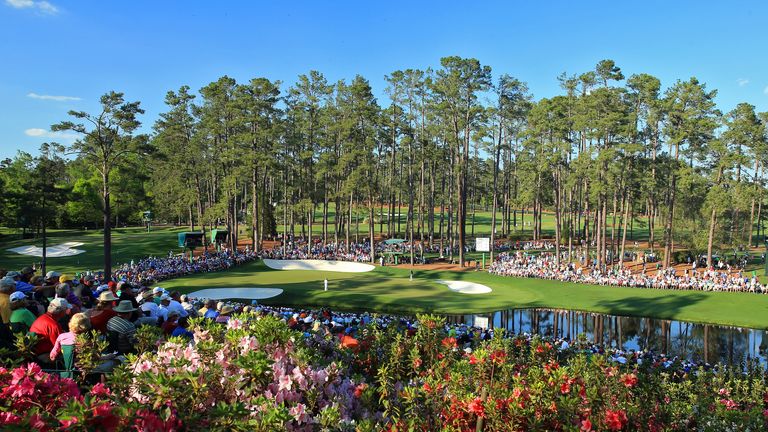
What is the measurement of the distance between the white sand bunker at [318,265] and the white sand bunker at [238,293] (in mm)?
11319

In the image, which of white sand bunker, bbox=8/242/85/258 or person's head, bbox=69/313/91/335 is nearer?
person's head, bbox=69/313/91/335

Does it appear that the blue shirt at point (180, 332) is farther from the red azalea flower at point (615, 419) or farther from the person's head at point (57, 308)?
the red azalea flower at point (615, 419)

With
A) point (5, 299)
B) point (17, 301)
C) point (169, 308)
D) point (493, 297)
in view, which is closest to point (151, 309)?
point (169, 308)

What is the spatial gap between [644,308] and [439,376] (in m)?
23.8

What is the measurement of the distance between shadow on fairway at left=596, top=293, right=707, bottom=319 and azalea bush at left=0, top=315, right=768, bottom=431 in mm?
20007

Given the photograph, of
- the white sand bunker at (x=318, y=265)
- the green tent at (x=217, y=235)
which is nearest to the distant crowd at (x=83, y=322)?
the white sand bunker at (x=318, y=265)

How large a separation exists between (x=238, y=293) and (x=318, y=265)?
13699 millimetres

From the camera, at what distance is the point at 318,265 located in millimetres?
39469

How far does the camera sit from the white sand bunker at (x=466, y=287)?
29422mm

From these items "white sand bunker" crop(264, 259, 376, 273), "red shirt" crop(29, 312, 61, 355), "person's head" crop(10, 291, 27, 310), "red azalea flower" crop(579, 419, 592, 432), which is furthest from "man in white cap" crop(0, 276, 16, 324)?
"white sand bunker" crop(264, 259, 376, 273)

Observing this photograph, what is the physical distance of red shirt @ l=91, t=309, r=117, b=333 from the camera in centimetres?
779

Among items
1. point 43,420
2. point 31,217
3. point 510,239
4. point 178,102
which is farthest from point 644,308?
point 31,217

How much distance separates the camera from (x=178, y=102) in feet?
148

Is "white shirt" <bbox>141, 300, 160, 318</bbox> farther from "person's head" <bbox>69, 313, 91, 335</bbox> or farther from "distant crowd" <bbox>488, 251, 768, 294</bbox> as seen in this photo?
→ "distant crowd" <bbox>488, 251, 768, 294</bbox>
